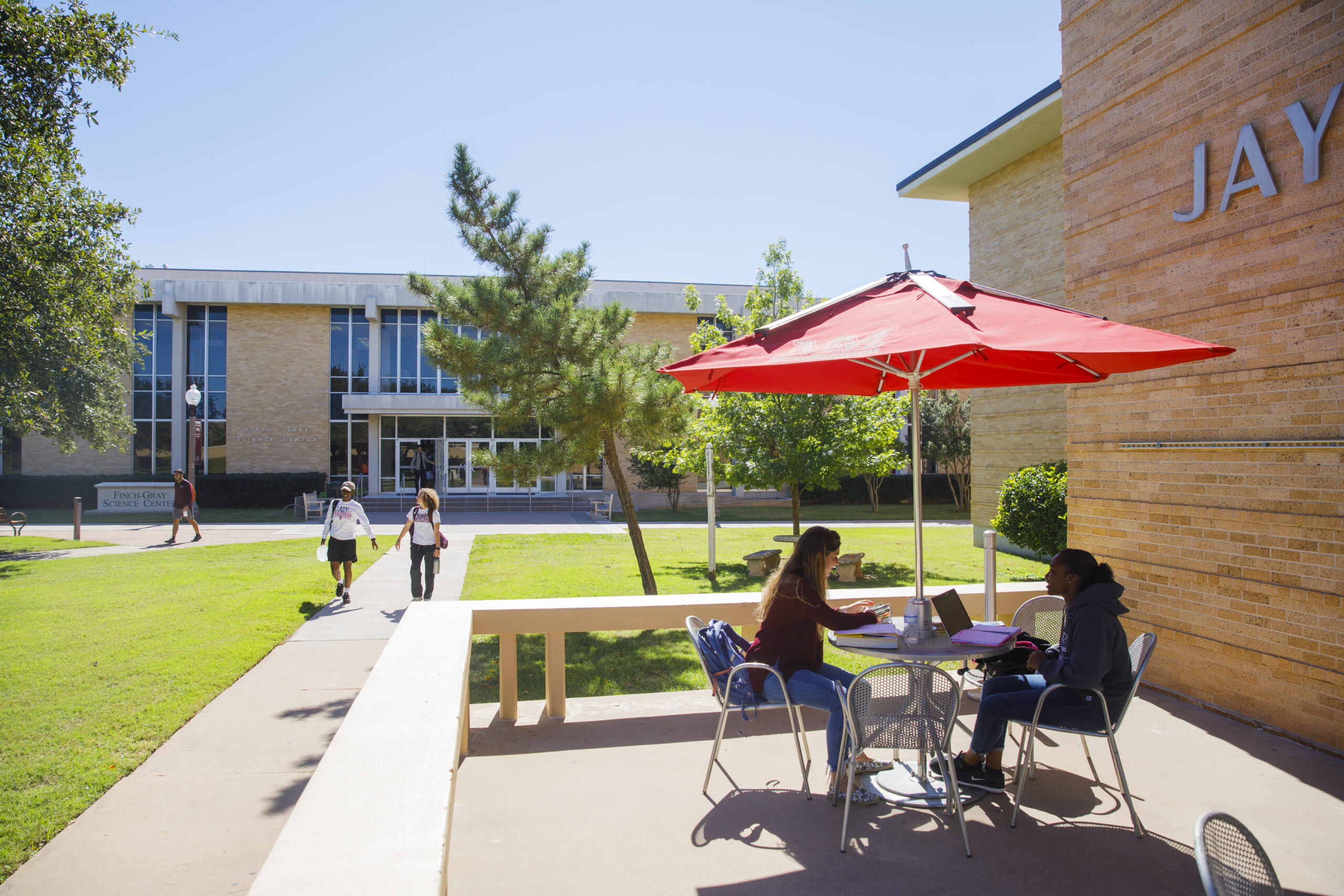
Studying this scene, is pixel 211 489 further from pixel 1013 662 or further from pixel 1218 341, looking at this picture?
pixel 1218 341

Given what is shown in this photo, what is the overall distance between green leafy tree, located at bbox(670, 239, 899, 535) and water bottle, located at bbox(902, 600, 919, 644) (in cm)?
1023

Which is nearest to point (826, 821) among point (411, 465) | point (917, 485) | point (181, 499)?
point (917, 485)

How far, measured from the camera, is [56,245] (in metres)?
13.1

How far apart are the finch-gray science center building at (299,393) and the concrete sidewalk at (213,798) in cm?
2463

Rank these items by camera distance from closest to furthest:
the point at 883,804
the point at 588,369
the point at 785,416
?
the point at 883,804
the point at 588,369
the point at 785,416

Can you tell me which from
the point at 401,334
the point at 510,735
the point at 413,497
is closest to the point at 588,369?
the point at 510,735

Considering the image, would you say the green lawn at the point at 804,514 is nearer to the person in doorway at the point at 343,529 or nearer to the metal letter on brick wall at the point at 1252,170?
the person in doorway at the point at 343,529

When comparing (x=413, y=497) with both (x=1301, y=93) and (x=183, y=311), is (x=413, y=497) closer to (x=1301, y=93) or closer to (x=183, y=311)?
(x=183, y=311)

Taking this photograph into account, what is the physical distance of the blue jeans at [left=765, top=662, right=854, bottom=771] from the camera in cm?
388

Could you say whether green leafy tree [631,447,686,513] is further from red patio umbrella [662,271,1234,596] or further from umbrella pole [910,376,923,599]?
umbrella pole [910,376,923,599]

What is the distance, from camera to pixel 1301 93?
184 inches

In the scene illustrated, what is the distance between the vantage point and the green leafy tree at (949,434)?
30.4 m

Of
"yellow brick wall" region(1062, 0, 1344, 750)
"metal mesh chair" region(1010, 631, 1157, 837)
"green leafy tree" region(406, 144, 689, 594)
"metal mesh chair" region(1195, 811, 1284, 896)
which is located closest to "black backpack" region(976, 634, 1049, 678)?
"metal mesh chair" region(1010, 631, 1157, 837)

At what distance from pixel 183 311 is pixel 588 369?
1155 inches
